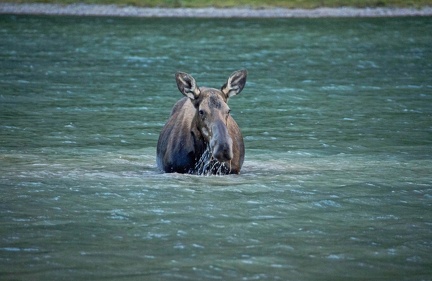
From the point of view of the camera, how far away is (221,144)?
1479 centimetres

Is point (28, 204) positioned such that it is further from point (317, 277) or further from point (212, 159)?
point (317, 277)

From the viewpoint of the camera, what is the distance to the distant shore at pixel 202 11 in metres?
49.1

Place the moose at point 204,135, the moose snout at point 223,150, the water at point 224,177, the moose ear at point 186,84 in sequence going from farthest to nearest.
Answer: the moose ear at point 186,84 → the moose at point 204,135 → the moose snout at point 223,150 → the water at point 224,177

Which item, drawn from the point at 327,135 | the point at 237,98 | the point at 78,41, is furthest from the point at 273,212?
the point at 78,41

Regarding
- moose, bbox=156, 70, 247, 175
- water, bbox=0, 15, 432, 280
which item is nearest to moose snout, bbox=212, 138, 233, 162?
moose, bbox=156, 70, 247, 175

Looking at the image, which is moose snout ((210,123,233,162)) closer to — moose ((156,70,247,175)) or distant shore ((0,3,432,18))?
moose ((156,70,247,175))

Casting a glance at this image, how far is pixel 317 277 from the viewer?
10617mm

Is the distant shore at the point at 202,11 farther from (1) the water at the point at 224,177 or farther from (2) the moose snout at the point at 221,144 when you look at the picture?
(2) the moose snout at the point at 221,144

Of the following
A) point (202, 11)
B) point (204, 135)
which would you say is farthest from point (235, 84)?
point (202, 11)

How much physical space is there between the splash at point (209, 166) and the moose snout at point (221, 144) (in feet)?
1.76

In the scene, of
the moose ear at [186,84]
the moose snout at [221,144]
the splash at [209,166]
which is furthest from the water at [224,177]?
the moose ear at [186,84]

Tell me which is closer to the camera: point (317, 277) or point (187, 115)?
point (317, 277)

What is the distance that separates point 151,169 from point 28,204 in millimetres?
3175

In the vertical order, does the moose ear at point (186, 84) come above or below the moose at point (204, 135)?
above
